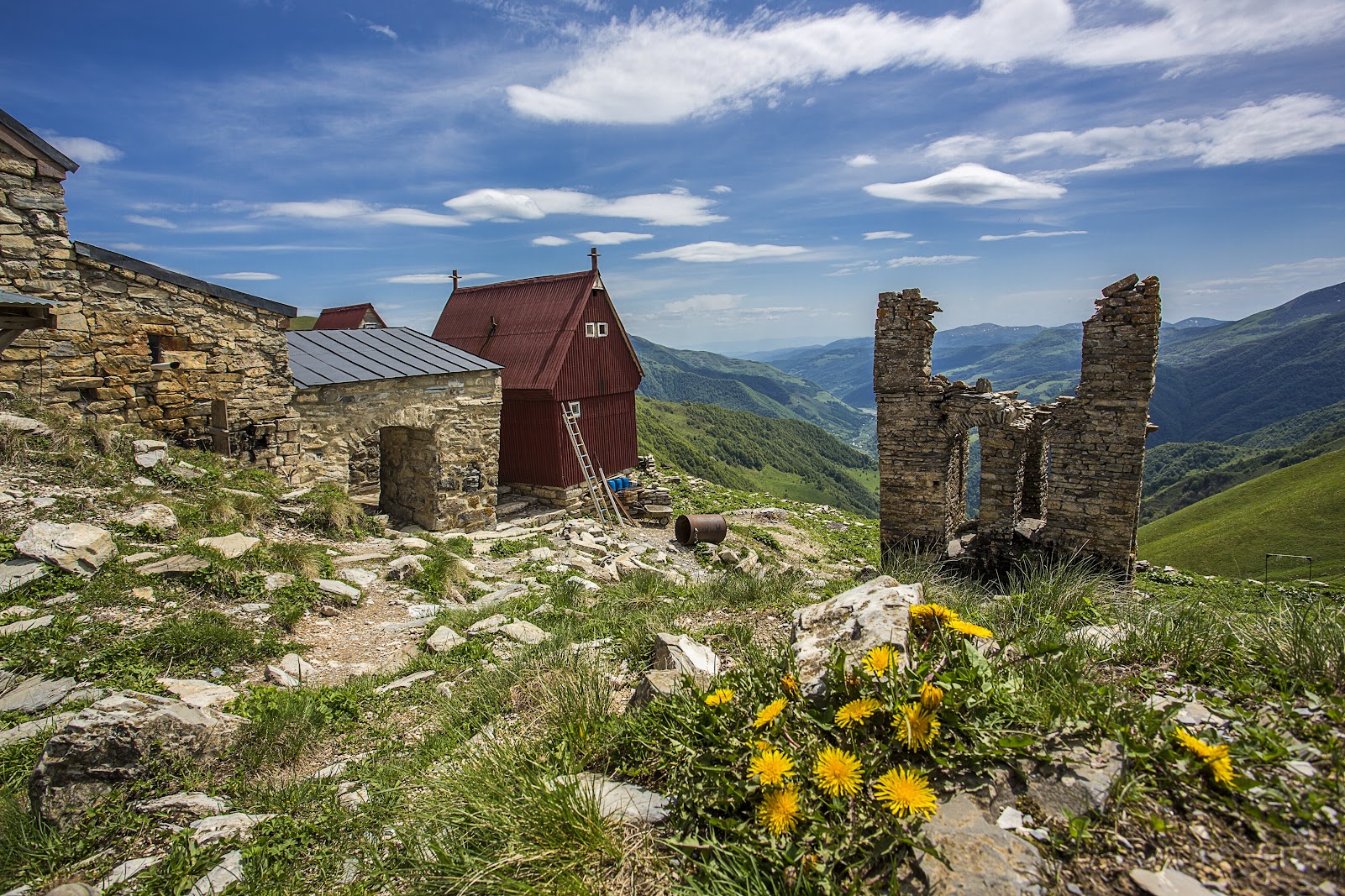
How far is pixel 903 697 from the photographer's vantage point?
10.5ft

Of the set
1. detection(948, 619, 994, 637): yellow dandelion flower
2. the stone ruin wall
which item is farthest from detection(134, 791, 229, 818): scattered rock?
the stone ruin wall

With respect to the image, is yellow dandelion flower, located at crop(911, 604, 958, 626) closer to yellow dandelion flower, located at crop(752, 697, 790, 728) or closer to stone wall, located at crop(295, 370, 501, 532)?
yellow dandelion flower, located at crop(752, 697, 790, 728)

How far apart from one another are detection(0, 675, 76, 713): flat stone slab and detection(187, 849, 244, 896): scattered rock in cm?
259

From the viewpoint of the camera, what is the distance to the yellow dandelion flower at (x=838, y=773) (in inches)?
112

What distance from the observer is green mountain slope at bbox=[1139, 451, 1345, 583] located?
33.1 m

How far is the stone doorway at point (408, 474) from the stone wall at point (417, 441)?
0.02 m

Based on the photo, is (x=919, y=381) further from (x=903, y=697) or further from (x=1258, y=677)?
(x=903, y=697)

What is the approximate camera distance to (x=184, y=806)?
4.04m

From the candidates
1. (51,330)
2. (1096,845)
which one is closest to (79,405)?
(51,330)

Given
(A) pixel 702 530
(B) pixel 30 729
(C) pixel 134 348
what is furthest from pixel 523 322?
(B) pixel 30 729

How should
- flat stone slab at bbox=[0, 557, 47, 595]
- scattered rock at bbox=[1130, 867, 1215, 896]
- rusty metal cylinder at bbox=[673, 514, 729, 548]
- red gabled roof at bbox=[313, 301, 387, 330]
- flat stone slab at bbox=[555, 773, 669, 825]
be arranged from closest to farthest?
scattered rock at bbox=[1130, 867, 1215, 896] < flat stone slab at bbox=[555, 773, 669, 825] < flat stone slab at bbox=[0, 557, 47, 595] < rusty metal cylinder at bbox=[673, 514, 729, 548] < red gabled roof at bbox=[313, 301, 387, 330]

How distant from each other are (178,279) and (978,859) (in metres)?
14.3

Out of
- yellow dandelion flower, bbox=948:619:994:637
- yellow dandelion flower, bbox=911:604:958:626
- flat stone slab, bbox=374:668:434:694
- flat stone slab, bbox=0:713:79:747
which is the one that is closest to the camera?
yellow dandelion flower, bbox=948:619:994:637

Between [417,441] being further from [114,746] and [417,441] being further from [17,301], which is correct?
[114,746]
